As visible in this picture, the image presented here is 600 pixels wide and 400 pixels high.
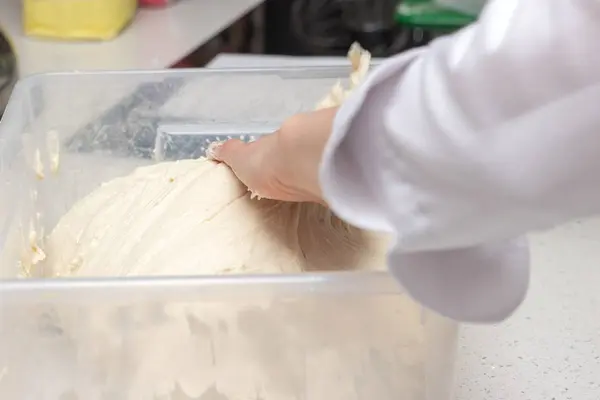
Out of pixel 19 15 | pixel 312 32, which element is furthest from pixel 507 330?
pixel 19 15

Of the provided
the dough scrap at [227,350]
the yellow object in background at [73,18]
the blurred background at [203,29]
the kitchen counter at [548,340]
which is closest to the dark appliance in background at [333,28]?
the blurred background at [203,29]

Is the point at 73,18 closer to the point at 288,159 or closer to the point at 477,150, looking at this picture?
the point at 288,159

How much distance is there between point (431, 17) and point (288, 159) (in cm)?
72

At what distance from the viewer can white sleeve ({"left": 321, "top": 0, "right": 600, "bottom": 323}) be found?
0.84 ft

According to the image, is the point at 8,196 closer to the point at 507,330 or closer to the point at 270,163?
the point at 270,163

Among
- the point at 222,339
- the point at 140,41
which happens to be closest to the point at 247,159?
the point at 222,339

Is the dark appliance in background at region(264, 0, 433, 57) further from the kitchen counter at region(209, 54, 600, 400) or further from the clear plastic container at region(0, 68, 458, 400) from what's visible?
the clear plastic container at region(0, 68, 458, 400)

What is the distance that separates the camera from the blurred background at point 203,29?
962mm

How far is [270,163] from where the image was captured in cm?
42

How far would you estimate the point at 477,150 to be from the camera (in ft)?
0.88

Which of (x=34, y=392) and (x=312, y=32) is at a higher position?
(x=34, y=392)

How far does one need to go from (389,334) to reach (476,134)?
0.14 m

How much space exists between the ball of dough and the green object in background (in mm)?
606

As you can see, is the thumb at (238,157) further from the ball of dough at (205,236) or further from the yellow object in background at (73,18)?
the yellow object in background at (73,18)
